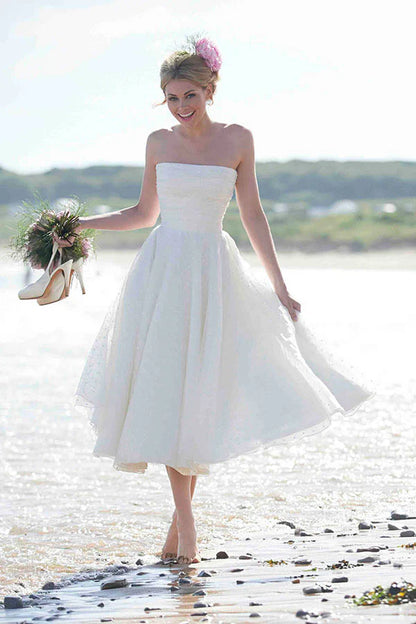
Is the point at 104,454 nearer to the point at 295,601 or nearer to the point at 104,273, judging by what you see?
the point at 295,601

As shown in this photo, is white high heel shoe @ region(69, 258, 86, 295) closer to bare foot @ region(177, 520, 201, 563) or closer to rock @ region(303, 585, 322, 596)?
bare foot @ region(177, 520, 201, 563)

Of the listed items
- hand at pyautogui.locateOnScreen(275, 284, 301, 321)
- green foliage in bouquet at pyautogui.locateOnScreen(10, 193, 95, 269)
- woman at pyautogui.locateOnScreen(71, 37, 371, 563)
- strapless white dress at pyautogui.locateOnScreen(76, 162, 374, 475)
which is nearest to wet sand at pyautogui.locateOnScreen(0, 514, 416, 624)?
woman at pyautogui.locateOnScreen(71, 37, 371, 563)

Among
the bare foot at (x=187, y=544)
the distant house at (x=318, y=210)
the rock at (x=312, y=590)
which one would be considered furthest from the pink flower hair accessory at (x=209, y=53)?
the distant house at (x=318, y=210)

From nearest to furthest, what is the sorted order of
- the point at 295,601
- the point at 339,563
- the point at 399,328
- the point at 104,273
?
the point at 295,601 → the point at 339,563 → the point at 399,328 → the point at 104,273

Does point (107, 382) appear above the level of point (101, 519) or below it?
above

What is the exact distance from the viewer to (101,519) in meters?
5.73

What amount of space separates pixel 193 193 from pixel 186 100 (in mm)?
423

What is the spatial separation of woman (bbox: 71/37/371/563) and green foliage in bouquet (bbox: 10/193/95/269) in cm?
25

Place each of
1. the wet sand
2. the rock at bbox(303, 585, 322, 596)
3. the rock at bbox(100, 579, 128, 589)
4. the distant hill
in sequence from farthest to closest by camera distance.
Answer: the distant hill
the rock at bbox(100, 579, 128, 589)
the rock at bbox(303, 585, 322, 596)
the wet sand

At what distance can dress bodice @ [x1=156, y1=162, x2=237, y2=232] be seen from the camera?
182 inches

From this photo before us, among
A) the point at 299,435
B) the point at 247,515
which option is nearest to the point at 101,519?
the point at 247,515

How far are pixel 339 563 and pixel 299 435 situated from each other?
23.6 inches

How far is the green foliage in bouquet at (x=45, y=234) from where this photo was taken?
4.87 m

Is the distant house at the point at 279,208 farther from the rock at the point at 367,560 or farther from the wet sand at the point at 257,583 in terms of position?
the rock at the point at 367,560
